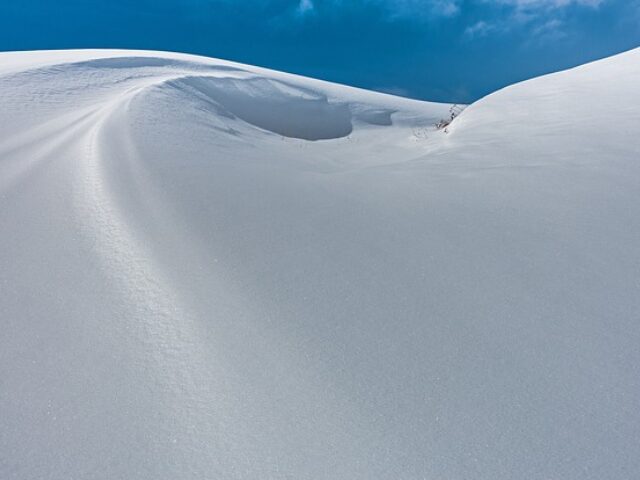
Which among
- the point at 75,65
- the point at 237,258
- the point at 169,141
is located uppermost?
the point at 75,65

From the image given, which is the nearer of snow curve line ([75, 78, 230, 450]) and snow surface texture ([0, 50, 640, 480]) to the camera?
snow surface texture ([0, 50, 640, 480])

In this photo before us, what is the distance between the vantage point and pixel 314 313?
1376mm

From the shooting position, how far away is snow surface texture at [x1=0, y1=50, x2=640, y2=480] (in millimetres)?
968

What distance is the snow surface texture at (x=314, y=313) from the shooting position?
97 centimetres

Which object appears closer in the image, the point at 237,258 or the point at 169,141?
the point at 237,258

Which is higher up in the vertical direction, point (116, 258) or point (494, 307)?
point (116, 258)

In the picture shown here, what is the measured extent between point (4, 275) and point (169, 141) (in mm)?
1499

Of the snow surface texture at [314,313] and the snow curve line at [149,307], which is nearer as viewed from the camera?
the snow surface texture at [314,313]

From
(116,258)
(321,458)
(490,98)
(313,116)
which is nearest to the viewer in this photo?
(321,458)

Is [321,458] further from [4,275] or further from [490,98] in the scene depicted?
[490,98]

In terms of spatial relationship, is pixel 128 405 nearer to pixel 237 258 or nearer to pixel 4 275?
pixel 237 258

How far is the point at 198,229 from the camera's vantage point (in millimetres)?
1788

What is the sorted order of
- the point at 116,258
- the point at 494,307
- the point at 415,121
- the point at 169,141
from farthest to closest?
the point at 415,121
the point at 169,141
the point at 116,258
the point at 494,307

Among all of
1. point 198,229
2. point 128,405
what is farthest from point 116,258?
point 128,405
